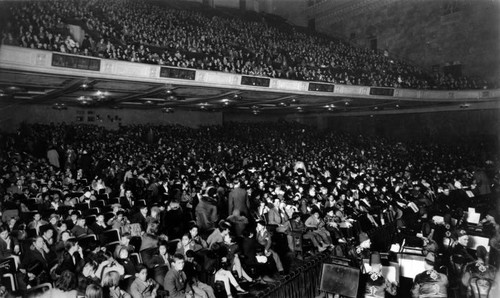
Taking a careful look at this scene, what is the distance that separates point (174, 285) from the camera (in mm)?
5508

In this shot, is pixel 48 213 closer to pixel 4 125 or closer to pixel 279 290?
pixel 279 290

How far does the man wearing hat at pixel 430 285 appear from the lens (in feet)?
17.9

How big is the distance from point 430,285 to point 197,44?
17.1 metres

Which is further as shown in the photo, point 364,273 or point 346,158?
point 346,158

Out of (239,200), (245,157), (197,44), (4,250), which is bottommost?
(4,250)

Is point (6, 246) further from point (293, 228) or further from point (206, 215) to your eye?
point (293, 228)

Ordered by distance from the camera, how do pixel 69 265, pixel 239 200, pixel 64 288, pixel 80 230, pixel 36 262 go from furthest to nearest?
pixel 239 200 → pixel 80 230 → pixel 36 262 → pixel 69 265 → pixel 64 288

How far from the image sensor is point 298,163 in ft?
52.7

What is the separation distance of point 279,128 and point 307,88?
9.09 metres

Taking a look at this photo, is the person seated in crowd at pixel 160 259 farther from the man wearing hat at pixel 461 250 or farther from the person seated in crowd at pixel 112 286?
the man wearing hat at pixel 461 250

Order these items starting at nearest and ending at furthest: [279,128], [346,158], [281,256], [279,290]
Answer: [279,290] → [281,256] → [346,158] → [279,128]

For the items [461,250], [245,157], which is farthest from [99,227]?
[245,157]

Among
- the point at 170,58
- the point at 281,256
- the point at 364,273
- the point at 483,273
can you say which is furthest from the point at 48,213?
the point at 170,58

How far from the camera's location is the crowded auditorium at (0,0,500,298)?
609cm
